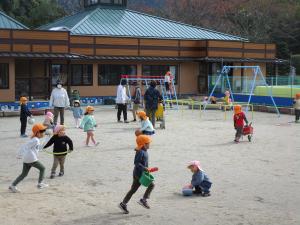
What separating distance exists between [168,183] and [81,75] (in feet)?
80.7

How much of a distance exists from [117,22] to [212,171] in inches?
1118

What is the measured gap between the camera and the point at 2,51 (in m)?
29.6

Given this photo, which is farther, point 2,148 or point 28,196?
point 2,148

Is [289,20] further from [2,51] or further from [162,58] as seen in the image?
[2,51]

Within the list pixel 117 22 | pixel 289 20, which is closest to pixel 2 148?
pixel 117 22

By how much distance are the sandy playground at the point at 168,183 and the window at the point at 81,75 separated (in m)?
15.7

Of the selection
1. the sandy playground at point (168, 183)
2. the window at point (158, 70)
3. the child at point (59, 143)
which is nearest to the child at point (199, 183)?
the sandy playground at point (168, 183)

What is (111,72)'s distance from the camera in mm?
35844

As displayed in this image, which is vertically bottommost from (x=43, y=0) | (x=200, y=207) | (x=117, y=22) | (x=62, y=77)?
(x=200, y=207)

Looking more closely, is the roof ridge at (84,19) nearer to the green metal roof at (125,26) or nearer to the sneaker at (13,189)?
the green metal roof at (125,26)

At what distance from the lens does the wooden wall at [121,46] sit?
99.4 feet

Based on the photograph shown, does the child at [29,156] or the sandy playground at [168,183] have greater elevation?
the child at [29,156]

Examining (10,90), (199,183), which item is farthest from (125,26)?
(199,183)

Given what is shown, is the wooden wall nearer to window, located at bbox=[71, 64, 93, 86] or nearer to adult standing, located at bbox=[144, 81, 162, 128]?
window, located at bbox=[71, 64, 93, 86]
